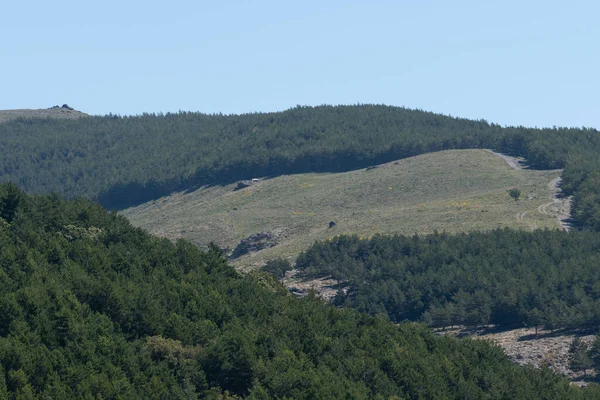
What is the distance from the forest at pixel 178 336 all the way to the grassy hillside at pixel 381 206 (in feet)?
185

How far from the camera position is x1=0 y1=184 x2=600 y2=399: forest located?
65562 mm

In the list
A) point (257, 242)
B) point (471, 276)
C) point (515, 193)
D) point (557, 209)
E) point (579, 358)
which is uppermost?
point (515, 193)

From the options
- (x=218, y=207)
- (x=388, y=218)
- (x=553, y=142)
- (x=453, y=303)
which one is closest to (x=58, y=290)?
(x=453, y=303)

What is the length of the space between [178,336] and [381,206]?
10165cm

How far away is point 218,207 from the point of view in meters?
191

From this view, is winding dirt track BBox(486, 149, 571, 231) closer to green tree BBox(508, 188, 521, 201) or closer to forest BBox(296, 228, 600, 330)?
green tree BBox(508, 188, 521, 201)

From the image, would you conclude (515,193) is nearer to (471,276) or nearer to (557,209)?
(557,209)

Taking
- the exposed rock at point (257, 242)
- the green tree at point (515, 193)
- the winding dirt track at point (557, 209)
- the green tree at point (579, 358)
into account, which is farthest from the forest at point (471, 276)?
the green tree at point (515, 193)

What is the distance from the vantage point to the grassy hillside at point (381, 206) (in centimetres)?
15525

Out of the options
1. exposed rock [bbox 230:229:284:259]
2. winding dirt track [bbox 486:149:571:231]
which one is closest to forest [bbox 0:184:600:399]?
exposed rock [bbox 230:229:284:259]

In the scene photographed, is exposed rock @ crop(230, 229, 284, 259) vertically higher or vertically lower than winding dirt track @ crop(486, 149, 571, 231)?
lower

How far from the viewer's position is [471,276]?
126 m

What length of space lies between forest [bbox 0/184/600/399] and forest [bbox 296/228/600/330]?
25.4 meters

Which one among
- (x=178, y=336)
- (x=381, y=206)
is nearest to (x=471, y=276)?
(x=381, y=206)
